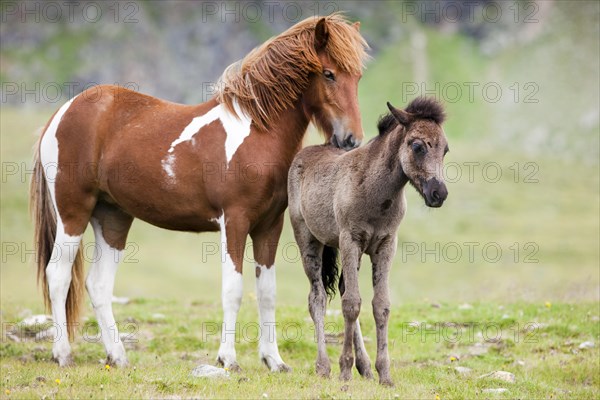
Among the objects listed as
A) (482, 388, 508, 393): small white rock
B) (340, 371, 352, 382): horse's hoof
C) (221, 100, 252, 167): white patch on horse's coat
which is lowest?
(482, 388, 508, 393): small white rock

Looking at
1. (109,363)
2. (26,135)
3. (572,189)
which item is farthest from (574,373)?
(26,135)

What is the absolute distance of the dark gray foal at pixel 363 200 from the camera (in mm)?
8438

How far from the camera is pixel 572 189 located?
207 feet

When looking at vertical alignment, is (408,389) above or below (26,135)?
below

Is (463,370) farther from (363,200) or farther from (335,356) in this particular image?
(363,200)

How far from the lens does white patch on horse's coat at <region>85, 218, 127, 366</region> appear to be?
1069 centimetres

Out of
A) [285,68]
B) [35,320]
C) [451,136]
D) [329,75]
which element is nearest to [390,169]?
[329,75]

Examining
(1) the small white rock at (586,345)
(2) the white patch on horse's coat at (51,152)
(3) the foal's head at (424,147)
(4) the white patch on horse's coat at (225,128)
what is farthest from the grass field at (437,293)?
(3) the foal's head at (424,147)

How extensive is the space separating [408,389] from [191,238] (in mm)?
38652

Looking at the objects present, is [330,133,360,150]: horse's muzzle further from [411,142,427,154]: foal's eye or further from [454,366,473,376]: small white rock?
[454,366,473,376]: small white rock

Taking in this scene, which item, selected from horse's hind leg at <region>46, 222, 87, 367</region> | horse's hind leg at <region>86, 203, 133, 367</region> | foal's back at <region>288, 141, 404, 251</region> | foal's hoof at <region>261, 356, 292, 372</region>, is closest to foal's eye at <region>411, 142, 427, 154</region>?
foal's back at <region>288, 141, 404, 251</region>

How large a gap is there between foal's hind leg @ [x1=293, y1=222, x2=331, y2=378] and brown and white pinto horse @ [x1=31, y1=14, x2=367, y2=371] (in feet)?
1.53

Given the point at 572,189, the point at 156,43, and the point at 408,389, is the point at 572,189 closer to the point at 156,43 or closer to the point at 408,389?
the point at 408,389

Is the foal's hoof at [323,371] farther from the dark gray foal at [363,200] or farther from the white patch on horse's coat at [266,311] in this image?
the white patch on horse's coat at [266,311]
